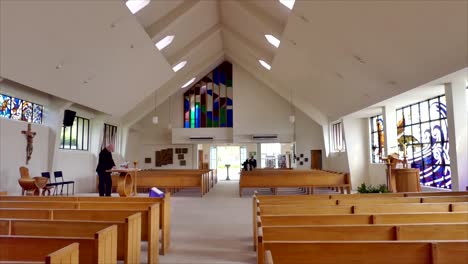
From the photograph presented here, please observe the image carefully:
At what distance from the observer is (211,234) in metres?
4.49

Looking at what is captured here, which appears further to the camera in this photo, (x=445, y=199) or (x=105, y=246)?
(x=445, y=199)

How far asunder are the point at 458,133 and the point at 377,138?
4528mm

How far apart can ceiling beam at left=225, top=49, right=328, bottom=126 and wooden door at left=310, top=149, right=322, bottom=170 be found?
5.63 feet

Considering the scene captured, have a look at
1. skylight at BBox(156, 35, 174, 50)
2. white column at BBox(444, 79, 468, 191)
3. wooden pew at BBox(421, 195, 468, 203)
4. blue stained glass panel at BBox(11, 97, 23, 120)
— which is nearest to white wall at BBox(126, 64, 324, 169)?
skylight at BBox(156, 35, 174, 50)

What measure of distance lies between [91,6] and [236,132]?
9.74 meters

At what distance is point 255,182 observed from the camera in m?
9.02

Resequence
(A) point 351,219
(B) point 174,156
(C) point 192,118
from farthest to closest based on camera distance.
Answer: (B) point 174,156, (C) point 192,118, (A) point 351,219

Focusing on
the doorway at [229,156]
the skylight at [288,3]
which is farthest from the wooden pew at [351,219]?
the doorway at [229,156]

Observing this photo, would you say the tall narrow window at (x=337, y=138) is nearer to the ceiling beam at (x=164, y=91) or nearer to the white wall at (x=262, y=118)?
the white wall at (x=262, y=118)

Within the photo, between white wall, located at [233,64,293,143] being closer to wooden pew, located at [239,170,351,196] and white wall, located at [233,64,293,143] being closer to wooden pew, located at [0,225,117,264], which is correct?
wooden pew, located at [239,170,351,196]

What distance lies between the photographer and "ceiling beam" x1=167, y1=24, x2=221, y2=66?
10008 mm

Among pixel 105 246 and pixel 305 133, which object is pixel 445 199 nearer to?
pixel 105 246

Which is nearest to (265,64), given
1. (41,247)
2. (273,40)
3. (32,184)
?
(273,40)

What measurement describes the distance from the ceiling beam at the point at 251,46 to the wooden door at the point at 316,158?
562 cm
